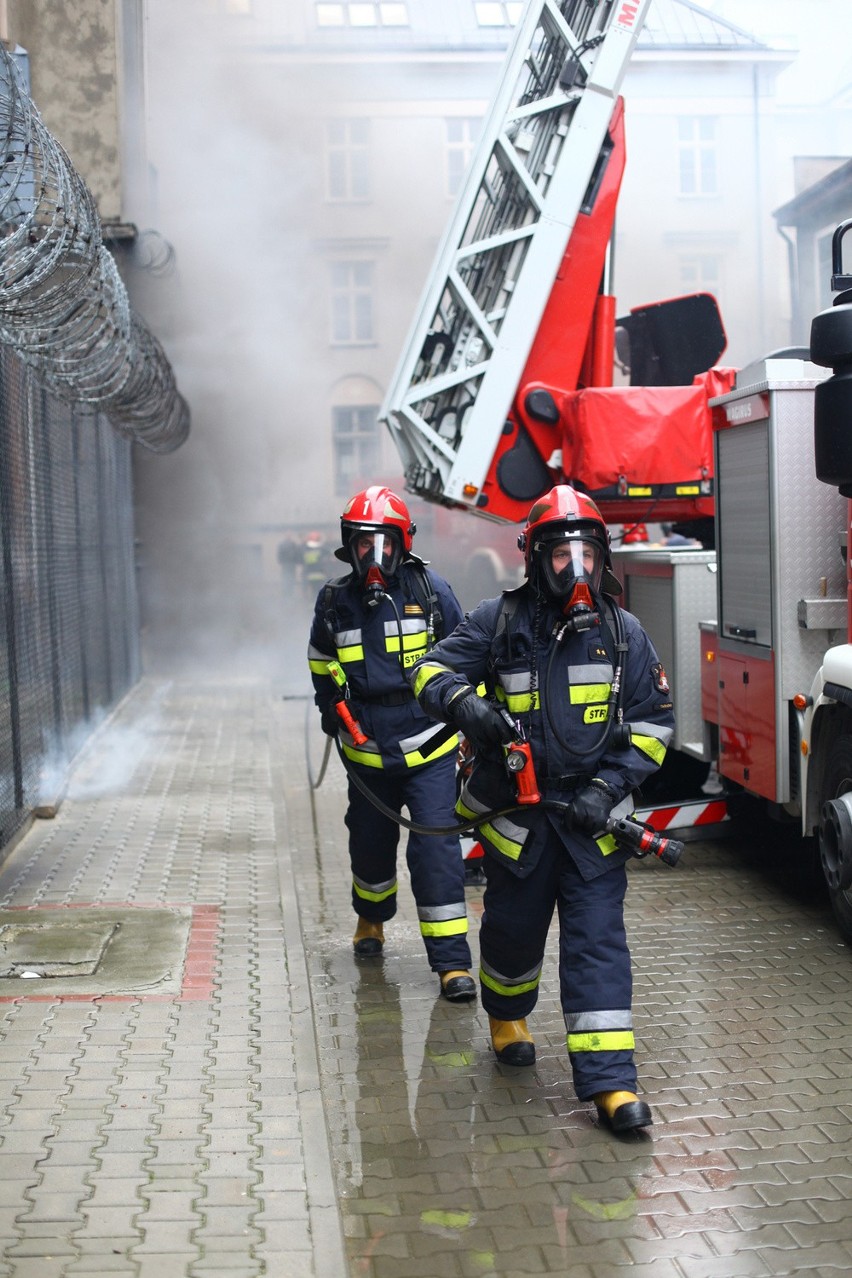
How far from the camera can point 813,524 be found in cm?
→ 594

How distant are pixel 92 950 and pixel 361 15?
53.1 ft

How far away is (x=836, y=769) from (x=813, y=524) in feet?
3.32

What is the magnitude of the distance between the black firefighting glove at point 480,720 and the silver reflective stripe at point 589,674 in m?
0.23

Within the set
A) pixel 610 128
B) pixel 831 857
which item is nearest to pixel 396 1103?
pixel 831 857

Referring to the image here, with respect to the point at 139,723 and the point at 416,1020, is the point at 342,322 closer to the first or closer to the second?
the point at 139,723

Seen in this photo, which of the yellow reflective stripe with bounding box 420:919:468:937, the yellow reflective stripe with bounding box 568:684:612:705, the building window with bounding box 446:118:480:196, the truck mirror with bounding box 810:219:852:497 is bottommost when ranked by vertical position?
the yellow reflective stripe with bounding box 420:919:468:937

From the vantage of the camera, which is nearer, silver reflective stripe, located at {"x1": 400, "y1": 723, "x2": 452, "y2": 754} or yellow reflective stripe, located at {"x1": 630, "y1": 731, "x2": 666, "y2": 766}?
yellow reflective stripe, located at {"x1": 630, "y1": 731, "x2": 666, "y2": 766}

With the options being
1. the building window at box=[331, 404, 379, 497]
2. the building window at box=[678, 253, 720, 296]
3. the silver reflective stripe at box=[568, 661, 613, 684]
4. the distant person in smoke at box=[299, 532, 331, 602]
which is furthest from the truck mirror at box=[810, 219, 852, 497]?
the building window at box=[678, 253, 720, 296]

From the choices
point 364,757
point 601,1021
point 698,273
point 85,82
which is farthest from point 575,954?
point 698,273

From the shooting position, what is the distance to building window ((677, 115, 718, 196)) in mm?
21328

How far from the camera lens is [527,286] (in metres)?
8.05

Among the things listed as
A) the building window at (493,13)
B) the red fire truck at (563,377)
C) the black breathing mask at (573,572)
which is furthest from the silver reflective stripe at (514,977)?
the building window at (493,13)

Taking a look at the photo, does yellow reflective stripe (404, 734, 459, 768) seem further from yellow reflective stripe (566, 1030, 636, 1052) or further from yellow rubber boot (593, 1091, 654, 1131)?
yellow rubber boot (593, 1091, 654, 1131)

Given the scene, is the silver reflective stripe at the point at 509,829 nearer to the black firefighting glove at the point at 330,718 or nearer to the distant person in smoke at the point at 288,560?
the black firefighting glove at the point at 330,718
